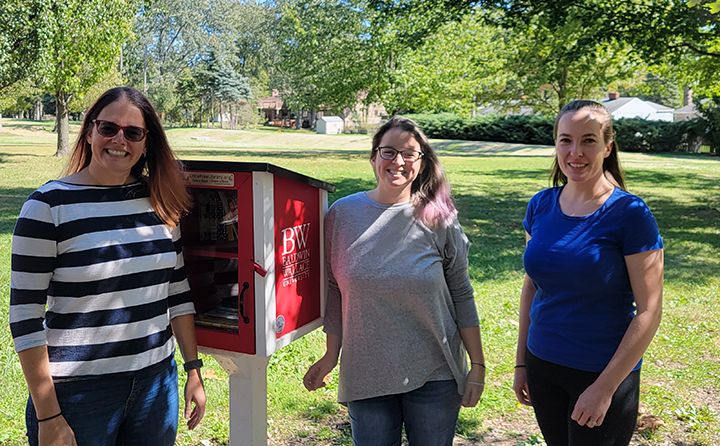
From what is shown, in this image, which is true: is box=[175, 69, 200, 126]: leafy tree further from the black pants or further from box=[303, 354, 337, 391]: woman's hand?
the black pants

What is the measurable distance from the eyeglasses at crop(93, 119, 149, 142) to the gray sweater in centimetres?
Result: 84

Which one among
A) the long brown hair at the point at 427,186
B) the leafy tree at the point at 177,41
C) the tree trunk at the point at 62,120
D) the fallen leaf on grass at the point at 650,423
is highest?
the leafy tree at the point at 177,41

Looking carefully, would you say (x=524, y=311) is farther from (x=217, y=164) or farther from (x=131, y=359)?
(x=131, y=359)

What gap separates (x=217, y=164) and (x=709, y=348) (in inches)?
191

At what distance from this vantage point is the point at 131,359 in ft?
6.82

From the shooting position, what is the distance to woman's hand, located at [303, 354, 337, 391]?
101 inches

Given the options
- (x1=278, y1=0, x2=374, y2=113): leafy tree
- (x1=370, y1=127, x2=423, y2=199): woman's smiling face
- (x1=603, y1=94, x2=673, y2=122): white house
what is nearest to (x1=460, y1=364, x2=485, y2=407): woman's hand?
(x1=370, y1=127, x2=423, y2=199): woman's smiling face

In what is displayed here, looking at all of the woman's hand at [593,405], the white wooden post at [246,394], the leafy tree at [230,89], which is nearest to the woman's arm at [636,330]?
the woman's hand at [593,405]

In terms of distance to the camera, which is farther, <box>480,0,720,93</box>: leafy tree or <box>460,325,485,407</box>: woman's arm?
<box>480,0,720,93</box>: leafy tree

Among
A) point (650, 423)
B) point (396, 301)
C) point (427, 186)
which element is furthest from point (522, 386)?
point (650, 423)

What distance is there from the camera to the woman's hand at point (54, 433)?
76.2 inches

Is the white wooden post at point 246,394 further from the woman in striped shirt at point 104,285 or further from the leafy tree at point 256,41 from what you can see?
the leafy tree at point 256,41

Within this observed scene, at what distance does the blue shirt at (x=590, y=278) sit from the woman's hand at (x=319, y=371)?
837mm

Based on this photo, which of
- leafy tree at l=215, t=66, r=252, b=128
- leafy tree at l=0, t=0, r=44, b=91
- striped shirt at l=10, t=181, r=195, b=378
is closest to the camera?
striped shirt at l=10, t=181, r=195, b=378
